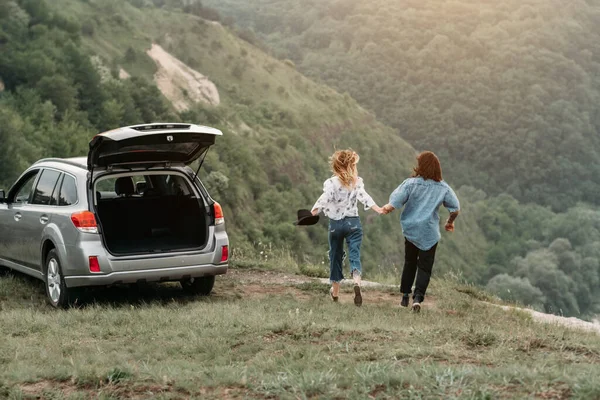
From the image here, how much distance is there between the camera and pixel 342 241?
8.73m

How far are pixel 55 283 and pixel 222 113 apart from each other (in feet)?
217

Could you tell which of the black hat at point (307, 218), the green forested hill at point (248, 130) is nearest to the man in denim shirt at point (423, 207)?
the black hat at point (307, 218)

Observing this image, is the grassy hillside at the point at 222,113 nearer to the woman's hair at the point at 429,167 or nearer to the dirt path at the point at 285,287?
the dirt path at the point at 285,287

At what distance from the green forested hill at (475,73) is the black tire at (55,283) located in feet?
390

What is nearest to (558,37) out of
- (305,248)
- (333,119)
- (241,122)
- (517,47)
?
(517,47)

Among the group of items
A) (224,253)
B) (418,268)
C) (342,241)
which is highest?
(342,241)

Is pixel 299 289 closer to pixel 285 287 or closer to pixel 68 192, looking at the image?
pixel 285 287

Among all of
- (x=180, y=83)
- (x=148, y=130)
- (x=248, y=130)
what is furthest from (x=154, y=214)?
(x=248, y=130)

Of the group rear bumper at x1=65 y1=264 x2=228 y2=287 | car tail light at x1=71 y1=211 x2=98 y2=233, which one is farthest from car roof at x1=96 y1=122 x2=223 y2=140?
rear bumper at x1=65 y1=264 x2=228 y2=287

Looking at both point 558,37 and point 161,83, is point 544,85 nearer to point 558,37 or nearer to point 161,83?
point 558,37

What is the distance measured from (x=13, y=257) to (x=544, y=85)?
139 meters

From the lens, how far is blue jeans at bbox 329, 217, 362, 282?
8.62m

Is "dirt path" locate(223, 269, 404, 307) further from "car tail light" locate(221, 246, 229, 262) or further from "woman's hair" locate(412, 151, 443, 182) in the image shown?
"woman's hair" locate(412, 151, 443, 182)

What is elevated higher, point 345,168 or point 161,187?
point 345,168
